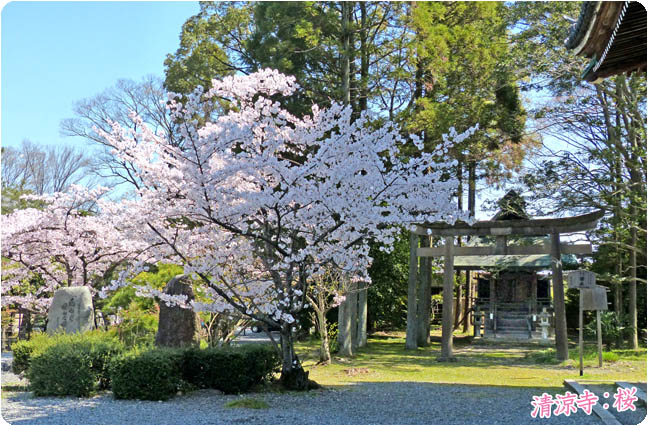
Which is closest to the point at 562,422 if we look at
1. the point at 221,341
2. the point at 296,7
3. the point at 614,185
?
the point at 221,341

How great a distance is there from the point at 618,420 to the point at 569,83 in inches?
398

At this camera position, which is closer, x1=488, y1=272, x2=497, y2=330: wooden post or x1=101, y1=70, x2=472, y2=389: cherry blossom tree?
x1=101, y1=70, x2=472, y2=389: cherry blossom tree

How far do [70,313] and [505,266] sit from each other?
14.3 meters

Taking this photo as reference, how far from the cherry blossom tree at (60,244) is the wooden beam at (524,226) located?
6.41 metres

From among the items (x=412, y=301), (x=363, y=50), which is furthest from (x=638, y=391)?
(x=363, y=50)

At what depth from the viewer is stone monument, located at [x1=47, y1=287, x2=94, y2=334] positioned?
31.3 feet

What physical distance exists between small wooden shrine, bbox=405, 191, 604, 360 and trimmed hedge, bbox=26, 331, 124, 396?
6.93 meters

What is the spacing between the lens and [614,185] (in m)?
13.6

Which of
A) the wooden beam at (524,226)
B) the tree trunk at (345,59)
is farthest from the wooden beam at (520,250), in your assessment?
the tree trunk at (345,59)

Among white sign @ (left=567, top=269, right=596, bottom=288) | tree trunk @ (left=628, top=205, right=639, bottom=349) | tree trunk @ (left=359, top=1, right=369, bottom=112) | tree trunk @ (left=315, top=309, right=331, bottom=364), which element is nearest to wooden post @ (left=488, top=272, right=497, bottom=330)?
tree trunk @ (left=628, top=205, right=639, bottom=349)

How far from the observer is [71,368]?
735cm

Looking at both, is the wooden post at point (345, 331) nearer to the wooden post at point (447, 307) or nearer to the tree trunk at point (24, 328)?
the wooden post at point (447, 307)

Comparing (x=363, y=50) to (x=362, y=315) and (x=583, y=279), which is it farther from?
(x=583, y=279)

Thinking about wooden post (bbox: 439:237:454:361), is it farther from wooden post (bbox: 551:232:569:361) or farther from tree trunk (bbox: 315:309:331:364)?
tree trunk (bbox: 315:309:331:364)
